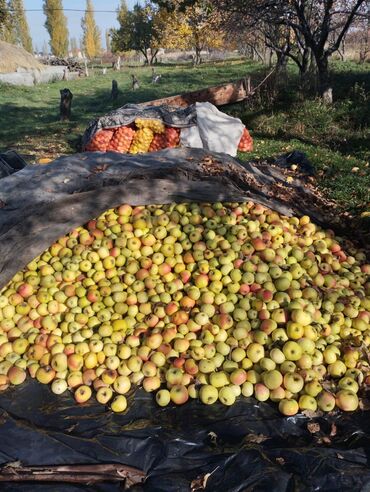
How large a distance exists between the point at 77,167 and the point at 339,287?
3.14 m

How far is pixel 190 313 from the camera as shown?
3639 millimetres

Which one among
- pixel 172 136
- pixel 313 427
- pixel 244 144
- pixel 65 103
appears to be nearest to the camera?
pixel 313 427

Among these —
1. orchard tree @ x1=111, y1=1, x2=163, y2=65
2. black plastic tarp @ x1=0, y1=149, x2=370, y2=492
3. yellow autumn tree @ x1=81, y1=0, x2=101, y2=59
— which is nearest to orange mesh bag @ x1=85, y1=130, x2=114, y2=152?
black plastic tarp @ x1=0, y1=149, x2=370, y2=492

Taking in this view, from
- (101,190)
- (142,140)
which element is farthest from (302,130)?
(101,190)

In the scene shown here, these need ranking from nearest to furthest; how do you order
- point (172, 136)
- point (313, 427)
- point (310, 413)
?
point (313, 427) → point (310, 413) → point (172, 136)

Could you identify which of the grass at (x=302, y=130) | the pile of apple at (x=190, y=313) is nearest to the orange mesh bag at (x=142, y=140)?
the grass at (x=302, y=130)

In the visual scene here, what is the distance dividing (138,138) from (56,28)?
2936 inches

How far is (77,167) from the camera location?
4.65 meters

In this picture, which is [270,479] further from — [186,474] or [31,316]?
[31,316]

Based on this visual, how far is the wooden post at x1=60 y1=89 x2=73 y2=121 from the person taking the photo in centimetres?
1499

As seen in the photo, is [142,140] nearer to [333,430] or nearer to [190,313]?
[190,313]

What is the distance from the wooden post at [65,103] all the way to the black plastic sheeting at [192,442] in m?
14.0

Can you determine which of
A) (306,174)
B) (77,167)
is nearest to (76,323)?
(77,167)

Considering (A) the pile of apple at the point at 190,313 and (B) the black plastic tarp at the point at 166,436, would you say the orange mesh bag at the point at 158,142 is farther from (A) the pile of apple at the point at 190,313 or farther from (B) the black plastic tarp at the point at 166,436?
(B) the black plastic tarp at the point at 166,436
